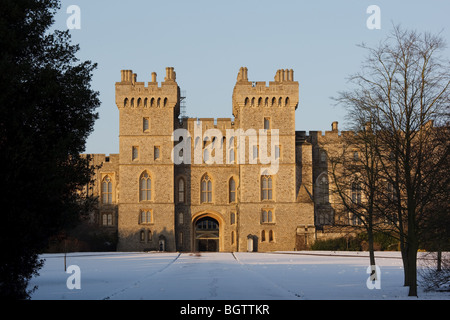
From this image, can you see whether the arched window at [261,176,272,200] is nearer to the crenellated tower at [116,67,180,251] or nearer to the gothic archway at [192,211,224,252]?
the gothic archway at [192,211,224,252]

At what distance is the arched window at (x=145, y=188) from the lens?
5316 cm

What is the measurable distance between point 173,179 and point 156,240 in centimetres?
533

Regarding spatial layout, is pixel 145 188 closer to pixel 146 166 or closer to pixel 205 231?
pixel 146 166

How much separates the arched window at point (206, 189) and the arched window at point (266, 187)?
4924 millimetres

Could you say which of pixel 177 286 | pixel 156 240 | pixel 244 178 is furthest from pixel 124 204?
pixel 177 286

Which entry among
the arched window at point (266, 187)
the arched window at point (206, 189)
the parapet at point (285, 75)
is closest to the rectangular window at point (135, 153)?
the arched window at point (206, 189)

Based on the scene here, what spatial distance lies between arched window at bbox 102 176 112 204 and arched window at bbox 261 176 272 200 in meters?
13.6

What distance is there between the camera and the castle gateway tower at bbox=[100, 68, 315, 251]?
171ft

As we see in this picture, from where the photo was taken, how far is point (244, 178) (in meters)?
52.3

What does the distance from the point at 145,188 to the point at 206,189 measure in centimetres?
537

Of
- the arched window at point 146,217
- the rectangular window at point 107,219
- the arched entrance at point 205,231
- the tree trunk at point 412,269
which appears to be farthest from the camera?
the arched entrance at point 205,231

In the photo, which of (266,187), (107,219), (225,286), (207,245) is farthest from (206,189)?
(225,286)

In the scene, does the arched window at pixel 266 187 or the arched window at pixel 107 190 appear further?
the arched window at pixel 107 190

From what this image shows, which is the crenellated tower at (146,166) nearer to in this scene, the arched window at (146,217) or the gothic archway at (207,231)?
the arched window at (146,217)
